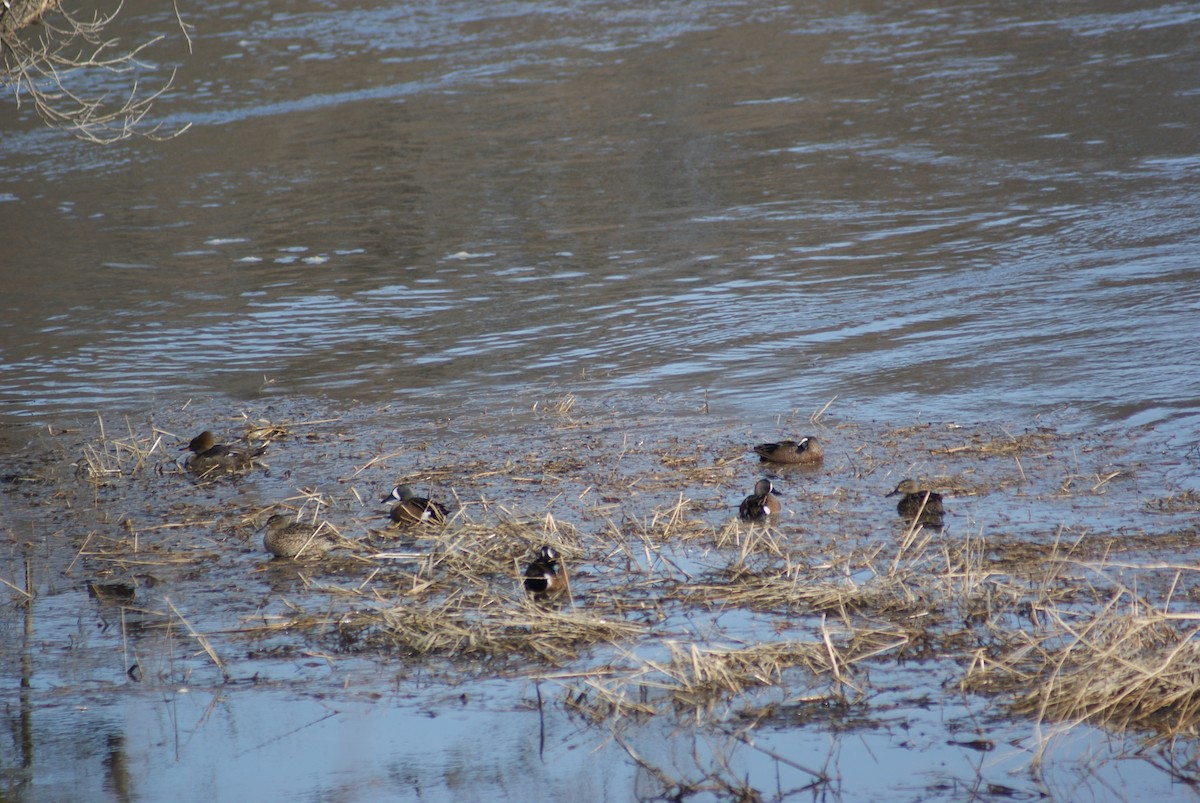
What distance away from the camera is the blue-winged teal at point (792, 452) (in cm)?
766

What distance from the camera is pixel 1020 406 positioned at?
876 cm

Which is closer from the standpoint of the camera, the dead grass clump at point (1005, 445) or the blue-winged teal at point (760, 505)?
the blue-winged teal at point (760, 505)

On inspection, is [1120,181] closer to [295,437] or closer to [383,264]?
[383,264]

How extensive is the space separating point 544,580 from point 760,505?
50.8 inches

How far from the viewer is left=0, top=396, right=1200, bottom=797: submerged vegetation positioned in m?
5.00

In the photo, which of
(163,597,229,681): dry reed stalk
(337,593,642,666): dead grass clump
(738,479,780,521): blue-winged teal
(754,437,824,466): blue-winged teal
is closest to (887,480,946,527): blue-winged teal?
(738,479,780,521): blue-winged teal

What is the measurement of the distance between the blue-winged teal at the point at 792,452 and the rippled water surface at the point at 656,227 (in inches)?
52.7

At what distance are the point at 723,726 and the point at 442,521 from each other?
2.36 m

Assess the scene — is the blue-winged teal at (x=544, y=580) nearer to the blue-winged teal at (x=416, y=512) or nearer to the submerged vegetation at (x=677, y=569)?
the submerged vegetation at (x=677, y=569)

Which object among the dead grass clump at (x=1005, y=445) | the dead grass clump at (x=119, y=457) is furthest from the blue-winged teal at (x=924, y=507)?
the dead grass clump at (x=119, y=457)

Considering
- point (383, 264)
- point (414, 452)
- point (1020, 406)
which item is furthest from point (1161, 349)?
point (383, 264)

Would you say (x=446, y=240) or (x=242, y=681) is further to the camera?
(x=446, y=240)

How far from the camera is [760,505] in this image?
22.0 ft

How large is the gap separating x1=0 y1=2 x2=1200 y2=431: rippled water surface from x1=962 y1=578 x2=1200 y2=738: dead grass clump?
357 centimetres
